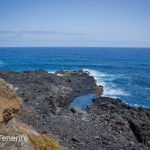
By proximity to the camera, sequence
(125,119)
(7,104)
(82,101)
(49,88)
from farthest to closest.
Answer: (49,88)
(82,101)
(125,119)
(7,104)

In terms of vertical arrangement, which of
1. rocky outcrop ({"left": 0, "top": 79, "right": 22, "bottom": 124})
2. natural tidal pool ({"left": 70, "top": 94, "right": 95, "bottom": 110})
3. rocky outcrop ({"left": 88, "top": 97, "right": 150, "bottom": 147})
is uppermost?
rocky outcrop ({"left": 0, "top": 79, "right": 22, "bottom": 124})

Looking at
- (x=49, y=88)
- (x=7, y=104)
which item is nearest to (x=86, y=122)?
(x=7, y=104)

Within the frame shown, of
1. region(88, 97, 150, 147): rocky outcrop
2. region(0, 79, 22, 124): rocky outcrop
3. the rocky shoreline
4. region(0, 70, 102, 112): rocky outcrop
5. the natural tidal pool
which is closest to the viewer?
region(0, 79, 22, 124): rocky outcrop

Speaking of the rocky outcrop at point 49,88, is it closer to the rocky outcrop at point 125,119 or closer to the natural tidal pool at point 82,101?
the natural tidal pool at point 82,101

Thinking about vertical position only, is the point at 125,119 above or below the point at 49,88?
below

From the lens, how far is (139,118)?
120ft

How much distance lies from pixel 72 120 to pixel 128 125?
615cm

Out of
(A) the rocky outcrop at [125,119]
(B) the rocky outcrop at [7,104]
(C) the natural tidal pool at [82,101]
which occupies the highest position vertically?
(B) the rocky outcrop at [7,104]

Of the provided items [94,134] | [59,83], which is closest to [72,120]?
A: [94,134]

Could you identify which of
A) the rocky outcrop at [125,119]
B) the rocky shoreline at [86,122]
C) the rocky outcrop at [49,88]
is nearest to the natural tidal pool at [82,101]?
the rocky outcrop at [49,88]

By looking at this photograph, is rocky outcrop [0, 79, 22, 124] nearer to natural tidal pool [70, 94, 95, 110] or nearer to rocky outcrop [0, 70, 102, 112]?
rocky outcrop [0, 70, 102, 112]

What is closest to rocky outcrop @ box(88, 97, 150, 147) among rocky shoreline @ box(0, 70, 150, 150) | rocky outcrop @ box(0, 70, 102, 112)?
rocky shoreline @ box(0, 70, 150, 150)

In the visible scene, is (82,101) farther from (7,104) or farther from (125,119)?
(7,104)

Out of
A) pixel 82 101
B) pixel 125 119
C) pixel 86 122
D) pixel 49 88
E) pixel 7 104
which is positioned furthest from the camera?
pixel 49 88
